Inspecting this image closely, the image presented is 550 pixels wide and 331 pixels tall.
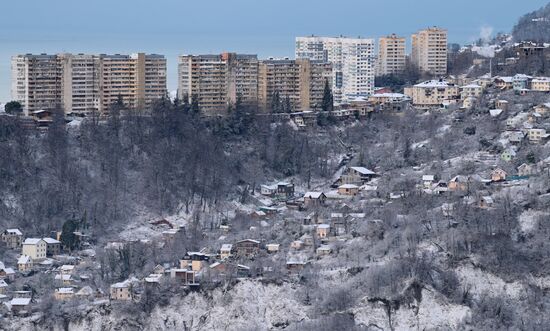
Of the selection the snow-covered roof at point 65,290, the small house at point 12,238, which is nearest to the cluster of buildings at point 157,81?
the small house at point 12,238

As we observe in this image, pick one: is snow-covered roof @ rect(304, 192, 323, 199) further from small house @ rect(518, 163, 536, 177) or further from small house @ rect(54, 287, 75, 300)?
small house @ rect(54, 287, 75, 300)

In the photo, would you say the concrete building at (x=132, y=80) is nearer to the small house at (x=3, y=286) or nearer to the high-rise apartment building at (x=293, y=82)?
the high-rise apartment building at (x=293, y=82)

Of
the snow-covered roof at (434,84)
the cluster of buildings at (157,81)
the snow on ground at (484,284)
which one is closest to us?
the snow on ground at (484,284)

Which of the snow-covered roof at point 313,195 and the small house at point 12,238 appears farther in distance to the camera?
the snow-covered roof at point 313,195

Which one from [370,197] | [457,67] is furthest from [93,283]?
[457,67]

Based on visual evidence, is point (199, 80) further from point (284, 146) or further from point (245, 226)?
point (245, 226)

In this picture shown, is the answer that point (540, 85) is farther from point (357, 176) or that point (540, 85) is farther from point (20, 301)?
point (20, 301)
